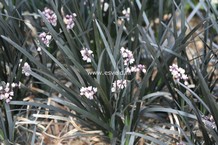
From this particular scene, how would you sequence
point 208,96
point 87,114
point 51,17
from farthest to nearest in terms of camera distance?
point 51,17
point 87,114
point 208,96

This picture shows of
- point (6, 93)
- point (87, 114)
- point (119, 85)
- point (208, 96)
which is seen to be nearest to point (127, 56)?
point (119, 85)

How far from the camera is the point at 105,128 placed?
176 cm

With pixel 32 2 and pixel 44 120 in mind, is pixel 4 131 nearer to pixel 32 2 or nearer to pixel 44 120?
pixel 44 120

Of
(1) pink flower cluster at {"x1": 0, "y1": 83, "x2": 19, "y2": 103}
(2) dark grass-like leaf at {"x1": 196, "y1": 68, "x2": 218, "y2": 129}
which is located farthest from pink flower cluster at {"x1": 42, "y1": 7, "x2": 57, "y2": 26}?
(2) dark grass-like leaf at {"x1": 196, "y1": 68, "x2": 218, "y2": 129}

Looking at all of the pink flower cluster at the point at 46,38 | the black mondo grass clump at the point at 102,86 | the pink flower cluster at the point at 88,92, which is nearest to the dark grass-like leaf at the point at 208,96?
the black mondo grass clump at the point at 102,86

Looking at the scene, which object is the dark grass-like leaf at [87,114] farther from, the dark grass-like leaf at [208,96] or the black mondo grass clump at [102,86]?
the dark grass-like leaf at [208,96]

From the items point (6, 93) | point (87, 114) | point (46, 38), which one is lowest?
point (87, 114)

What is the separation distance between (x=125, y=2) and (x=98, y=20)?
36 centimetres

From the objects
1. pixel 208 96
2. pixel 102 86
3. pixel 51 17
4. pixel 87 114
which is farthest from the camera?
pixel 51 17

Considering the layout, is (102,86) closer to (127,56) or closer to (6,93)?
(127,56)

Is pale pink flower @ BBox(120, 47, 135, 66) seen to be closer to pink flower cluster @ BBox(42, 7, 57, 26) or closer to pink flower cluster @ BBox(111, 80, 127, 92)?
pink flower cluster @ BBox(111, 80, 127, 92)

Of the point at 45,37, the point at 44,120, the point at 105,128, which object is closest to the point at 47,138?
the point at 44,120

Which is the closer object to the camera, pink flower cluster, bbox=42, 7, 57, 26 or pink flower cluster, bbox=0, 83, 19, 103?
pink flower cluster, bbox=0, 83, 19, 103

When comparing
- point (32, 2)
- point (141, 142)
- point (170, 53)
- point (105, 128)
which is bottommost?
point (141, 142)
